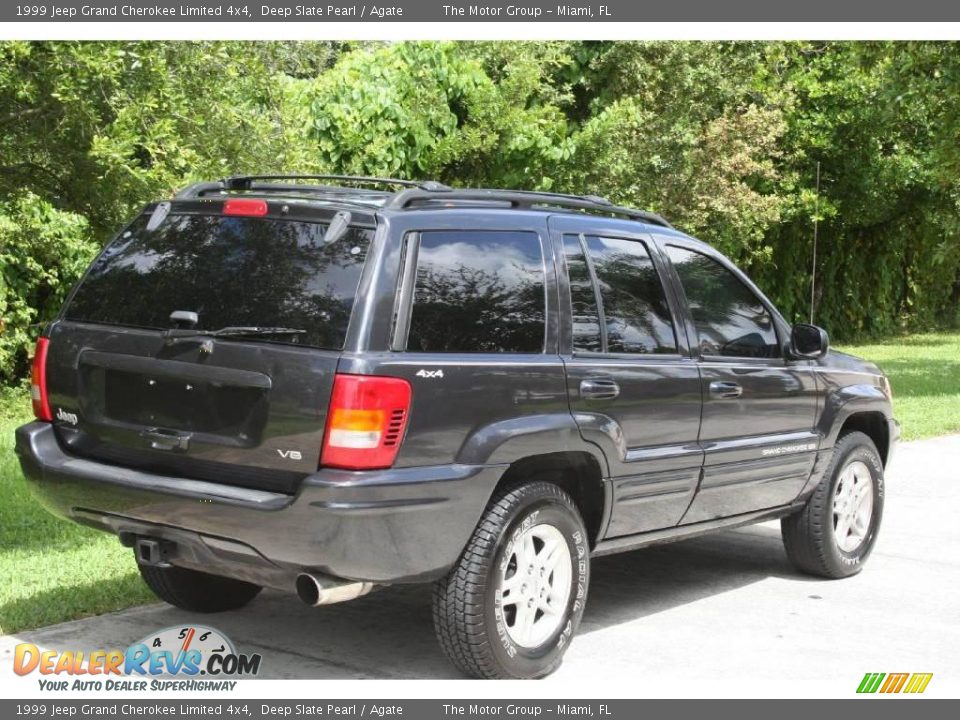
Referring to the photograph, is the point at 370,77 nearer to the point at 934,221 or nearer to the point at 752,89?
the point at 752,89

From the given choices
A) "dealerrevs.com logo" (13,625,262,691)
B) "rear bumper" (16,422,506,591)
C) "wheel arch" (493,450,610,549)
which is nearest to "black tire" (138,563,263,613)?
"dealerrevs.com logo" (13,625,262,691)

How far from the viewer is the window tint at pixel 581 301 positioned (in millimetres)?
5785

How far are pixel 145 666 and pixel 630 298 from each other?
264 cm

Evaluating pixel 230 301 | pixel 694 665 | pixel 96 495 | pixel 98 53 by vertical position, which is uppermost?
pixel 98 53

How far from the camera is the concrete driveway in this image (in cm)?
571

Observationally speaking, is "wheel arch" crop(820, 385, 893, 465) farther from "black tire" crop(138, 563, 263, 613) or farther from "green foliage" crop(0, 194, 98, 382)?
"green foliage" crop(0, 194, 98, 382)

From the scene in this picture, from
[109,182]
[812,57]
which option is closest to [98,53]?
[109,182]

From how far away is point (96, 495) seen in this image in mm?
5305

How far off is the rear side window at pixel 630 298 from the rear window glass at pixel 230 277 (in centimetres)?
122

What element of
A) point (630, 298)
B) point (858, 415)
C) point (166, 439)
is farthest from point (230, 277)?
point (858, 415)

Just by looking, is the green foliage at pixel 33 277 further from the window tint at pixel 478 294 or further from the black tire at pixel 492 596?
the black tire at pixel 492 596

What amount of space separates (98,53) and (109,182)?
1.02 metres

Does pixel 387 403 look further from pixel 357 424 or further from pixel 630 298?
pixel 630 298
